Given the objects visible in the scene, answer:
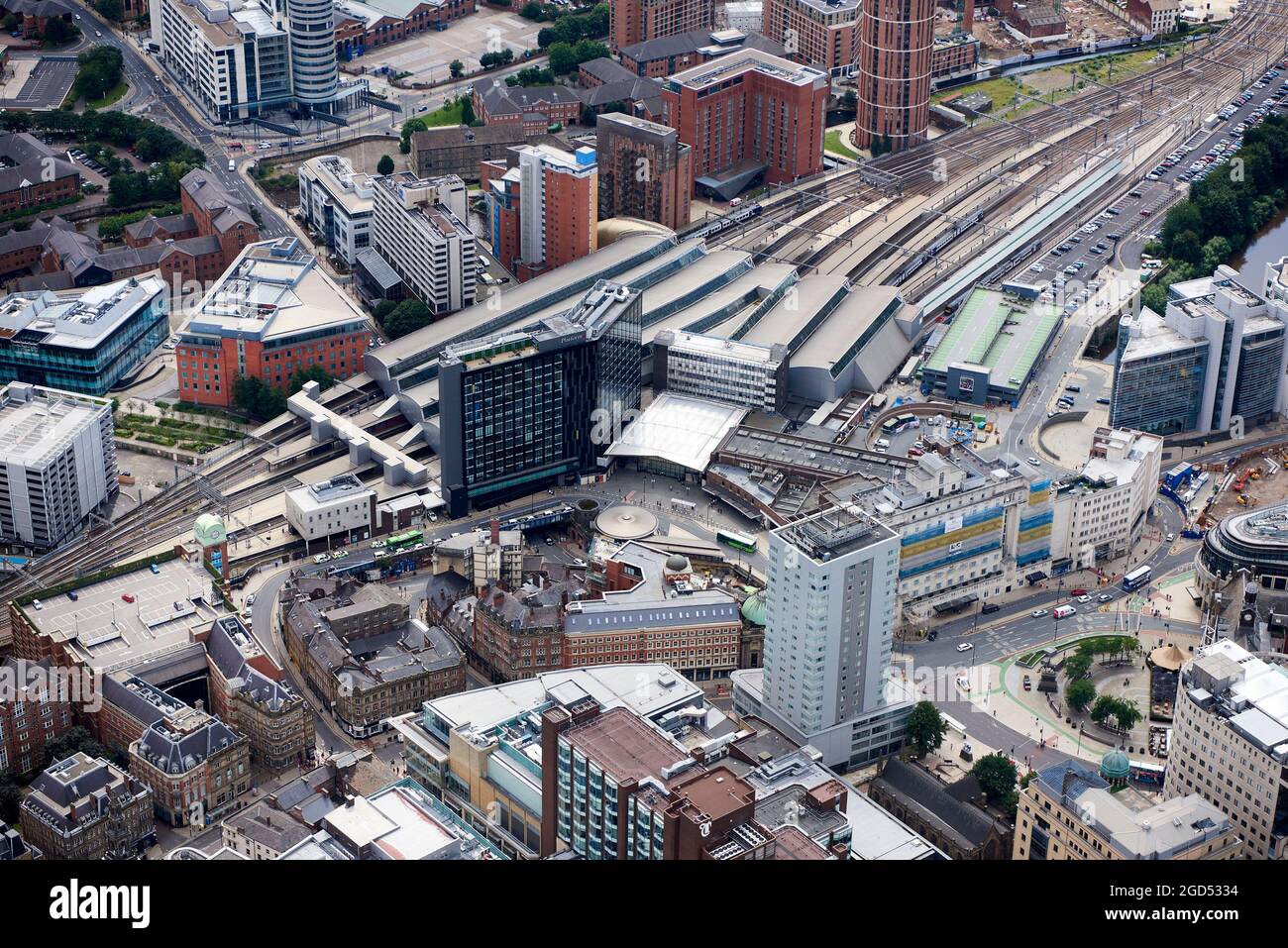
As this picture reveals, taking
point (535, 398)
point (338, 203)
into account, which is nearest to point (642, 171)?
point (338, 203)

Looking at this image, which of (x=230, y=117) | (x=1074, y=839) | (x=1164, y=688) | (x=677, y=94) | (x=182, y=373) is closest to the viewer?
(x=1074, y=839)

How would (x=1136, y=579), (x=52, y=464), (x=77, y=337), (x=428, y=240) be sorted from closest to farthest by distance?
(x=1136, y=579) < (x=52, y=464) < (x=77, y=337) < (x=428, y=240)

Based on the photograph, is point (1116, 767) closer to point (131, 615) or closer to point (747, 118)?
point (131, 615)

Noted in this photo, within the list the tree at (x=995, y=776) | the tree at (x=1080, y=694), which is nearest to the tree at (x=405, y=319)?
the tree at (x=1080, y=694)

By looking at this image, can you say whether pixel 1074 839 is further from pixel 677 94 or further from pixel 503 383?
pixel 677 94

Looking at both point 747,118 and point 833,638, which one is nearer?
point 833,638

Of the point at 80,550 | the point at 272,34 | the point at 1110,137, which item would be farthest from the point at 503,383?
the point at 1110,137
